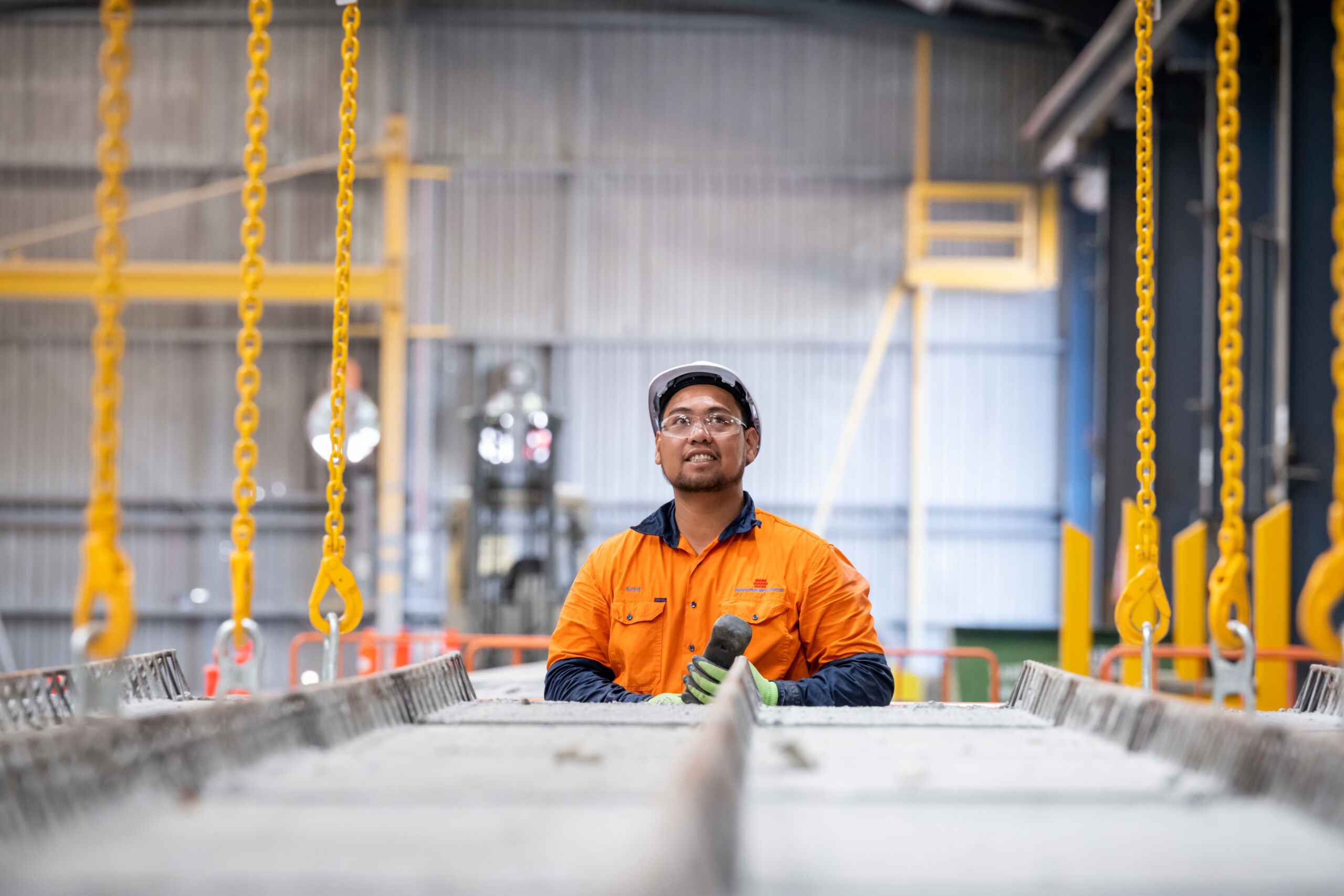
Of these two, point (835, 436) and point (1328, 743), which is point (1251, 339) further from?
point (1328, 743)

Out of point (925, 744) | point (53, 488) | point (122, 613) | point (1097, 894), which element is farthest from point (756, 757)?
point (53, 488)

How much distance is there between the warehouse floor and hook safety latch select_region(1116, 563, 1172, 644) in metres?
0.78

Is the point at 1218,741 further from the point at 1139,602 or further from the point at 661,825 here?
the point at 661,825

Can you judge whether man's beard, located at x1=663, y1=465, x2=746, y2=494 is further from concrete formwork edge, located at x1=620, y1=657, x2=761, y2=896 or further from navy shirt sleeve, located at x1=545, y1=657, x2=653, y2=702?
concrete formwork edge, located at x1=620, y1=657, x2=761, y2=896

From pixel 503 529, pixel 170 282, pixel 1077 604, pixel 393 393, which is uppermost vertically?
pixel 170 282

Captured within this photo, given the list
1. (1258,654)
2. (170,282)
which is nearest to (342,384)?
(1258,654)

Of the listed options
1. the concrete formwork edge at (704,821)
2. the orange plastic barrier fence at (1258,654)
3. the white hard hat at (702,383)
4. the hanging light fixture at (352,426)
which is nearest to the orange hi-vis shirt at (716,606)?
the white hard hat at (702,383)

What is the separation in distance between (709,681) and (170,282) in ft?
38.4

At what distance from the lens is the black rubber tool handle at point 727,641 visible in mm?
3160

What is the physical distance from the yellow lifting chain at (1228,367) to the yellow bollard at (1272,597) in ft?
17.5

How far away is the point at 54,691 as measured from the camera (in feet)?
9.14

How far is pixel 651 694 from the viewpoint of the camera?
144 inches

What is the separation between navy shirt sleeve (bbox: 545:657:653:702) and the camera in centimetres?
350

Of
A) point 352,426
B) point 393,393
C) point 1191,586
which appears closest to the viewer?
point 1191,586
